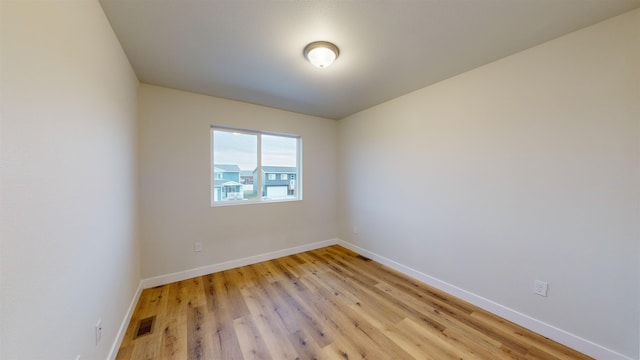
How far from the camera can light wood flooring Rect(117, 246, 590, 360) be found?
1604 millimetres

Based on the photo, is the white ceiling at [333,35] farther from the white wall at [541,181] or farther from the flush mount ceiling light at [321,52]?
the white wall at [541,181]

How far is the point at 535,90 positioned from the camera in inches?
71.2

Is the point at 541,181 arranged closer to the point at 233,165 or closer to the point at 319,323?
the point at 319,323

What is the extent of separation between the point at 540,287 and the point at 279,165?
3.23m

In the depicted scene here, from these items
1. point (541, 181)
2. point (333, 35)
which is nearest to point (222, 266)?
point (333, 35)

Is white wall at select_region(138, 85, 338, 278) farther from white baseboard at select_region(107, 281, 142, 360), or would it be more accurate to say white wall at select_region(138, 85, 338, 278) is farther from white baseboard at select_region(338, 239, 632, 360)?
white baseboard at select_region(338, 239, 632, 360)

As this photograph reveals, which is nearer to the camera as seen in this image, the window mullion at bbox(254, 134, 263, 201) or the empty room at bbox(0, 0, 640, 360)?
the empty room at bbox(0, 0, 640, 360)

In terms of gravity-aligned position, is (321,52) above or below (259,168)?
above

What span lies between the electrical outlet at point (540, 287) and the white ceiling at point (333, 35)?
196 cm

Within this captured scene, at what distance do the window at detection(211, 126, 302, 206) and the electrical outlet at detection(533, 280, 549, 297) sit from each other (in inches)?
115

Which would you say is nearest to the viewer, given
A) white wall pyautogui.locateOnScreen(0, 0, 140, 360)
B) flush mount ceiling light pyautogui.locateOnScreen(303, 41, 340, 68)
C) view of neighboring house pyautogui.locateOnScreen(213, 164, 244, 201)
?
white wall pyautogui.locateOnScreen(0, 0, 140, 360)

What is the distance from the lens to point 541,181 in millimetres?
1789

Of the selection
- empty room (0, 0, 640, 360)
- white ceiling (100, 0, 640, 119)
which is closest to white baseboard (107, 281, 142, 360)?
empty room (0, 0, 640, 360)

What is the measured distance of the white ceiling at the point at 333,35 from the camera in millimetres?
1396
